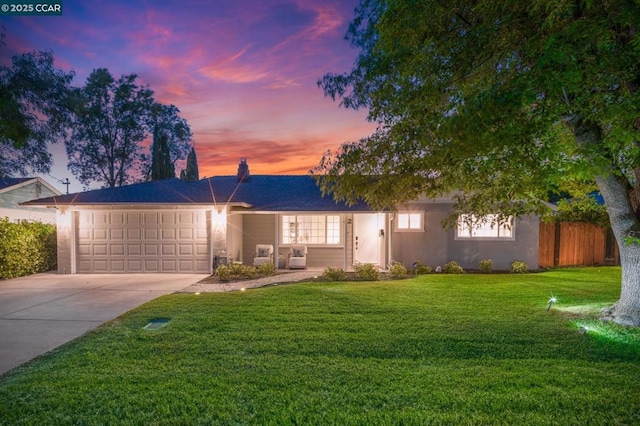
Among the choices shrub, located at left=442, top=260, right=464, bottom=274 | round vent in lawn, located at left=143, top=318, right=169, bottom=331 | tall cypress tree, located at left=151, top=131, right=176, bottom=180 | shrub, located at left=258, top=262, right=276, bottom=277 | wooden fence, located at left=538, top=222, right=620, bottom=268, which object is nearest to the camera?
round vent in lawn, located at left=143, top=318, right=169, bottom=331

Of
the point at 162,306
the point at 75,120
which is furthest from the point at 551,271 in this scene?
the point at 75,120

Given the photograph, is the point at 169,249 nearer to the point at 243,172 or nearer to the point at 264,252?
the point at 264,252

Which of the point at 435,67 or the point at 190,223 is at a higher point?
the point at 435,67

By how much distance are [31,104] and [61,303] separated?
6.86m

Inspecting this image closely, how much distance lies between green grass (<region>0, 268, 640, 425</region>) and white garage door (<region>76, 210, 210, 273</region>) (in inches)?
187

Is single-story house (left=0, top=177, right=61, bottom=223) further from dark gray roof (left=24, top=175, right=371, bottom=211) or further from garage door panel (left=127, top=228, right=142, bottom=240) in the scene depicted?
garage door panel (left=127, top=228, right=142, bottom=240)

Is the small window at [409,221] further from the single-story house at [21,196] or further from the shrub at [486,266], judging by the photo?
the single-story house at [21,196]

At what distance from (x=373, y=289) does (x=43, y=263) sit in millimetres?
11560

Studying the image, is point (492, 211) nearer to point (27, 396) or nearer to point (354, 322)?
point (354, 322)

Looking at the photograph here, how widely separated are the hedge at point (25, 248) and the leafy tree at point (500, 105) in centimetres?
1089

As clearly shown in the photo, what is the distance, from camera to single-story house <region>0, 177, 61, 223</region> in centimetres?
1794

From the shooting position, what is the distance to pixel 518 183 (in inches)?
224

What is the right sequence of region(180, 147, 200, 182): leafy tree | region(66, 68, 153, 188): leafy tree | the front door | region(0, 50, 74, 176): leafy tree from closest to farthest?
region(0, 50, 74, 176): leafy tree, the front door, region(180, 147, 200, 182): leafy tree, region(66, 68, 153, 188): leafy tree

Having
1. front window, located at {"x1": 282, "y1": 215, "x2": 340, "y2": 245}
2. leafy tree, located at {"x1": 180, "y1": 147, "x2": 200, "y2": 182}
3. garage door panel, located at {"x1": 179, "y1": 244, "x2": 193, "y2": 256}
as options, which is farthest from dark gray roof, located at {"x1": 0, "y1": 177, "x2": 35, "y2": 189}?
front window, located at {"x1": 282, "y1": 215, "x2": 340, "y2": 245}
